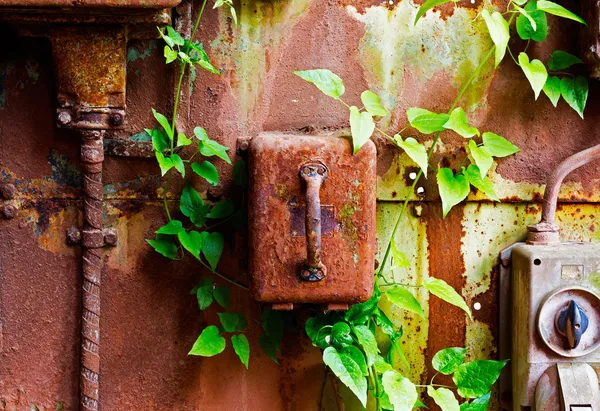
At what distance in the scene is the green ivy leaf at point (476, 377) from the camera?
1.48 metres

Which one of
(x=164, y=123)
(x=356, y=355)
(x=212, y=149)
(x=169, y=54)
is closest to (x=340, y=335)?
(x=356, y=355)

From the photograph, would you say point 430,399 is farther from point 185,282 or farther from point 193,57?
point 193,57

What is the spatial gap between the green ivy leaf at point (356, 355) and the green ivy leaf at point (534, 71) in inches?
26.9

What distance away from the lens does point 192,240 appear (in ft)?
4.90

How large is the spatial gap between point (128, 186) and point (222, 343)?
1.41 ft

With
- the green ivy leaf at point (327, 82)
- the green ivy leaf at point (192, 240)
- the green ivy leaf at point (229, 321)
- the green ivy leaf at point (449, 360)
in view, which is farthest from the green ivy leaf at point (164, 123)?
the green ivy leaf at point (449, 360)

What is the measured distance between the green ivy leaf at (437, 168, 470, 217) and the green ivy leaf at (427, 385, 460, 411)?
1.29 ft

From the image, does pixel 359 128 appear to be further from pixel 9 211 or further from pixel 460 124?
pixel 9 211

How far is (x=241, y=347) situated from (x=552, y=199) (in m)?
0.79

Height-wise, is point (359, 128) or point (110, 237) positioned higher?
point (359, 128)

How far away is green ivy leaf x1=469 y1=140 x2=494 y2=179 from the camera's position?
1475 mm

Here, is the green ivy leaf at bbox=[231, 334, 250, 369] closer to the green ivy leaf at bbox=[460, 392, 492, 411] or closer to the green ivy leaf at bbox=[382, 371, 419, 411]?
the green ivy leaf at bbox=[382, 371, 419, 411]

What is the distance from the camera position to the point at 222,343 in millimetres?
1516

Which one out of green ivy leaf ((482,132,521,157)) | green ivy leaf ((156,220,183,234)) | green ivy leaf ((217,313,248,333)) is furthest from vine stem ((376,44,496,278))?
green ivy leaf ((156,220,183,234))
